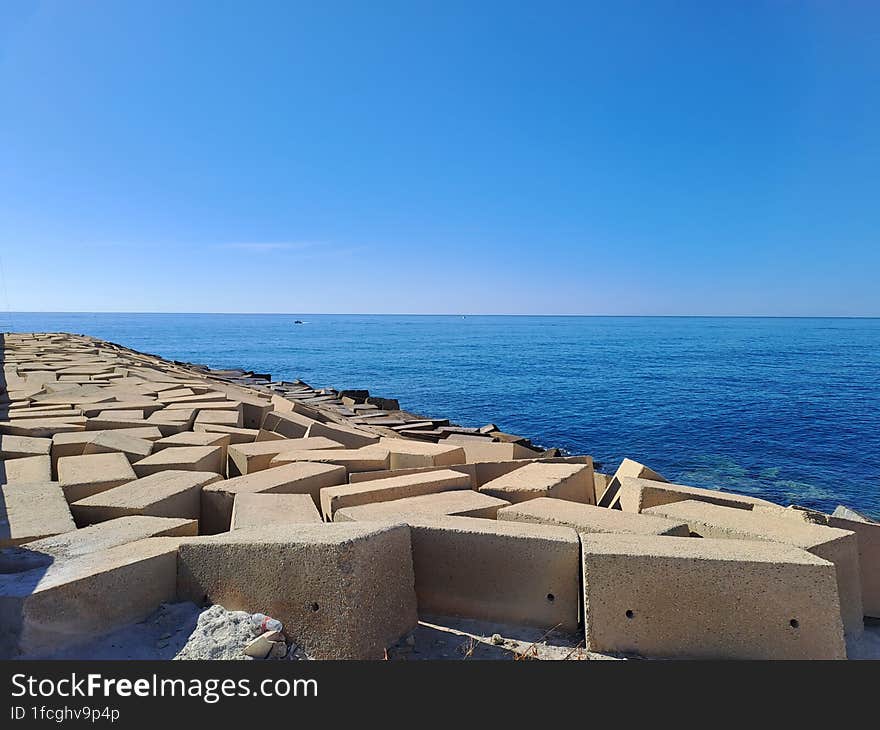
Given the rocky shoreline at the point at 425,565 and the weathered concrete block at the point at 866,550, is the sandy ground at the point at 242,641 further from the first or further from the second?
the weathered concrete block at the point at 866,550

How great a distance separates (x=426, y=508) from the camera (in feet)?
12.5

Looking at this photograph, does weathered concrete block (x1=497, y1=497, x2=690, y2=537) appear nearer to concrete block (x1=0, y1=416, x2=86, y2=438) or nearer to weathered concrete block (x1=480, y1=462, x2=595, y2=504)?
weathered concrete block (x1=480, y1=462, x2=595, y2=504)

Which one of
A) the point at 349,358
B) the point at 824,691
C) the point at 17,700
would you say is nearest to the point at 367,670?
the point at 17,700

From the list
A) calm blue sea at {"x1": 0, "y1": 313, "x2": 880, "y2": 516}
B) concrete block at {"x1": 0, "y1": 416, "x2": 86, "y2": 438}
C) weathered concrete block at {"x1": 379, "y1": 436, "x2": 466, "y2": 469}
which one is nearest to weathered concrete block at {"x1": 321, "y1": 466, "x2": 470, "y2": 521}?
weathered concrete block at {"x1": 379, "y1": 436, "x2": 466, "y2": 469}

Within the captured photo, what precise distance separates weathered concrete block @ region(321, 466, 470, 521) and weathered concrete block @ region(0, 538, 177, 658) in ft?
4.56

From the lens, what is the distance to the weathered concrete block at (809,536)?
11.5 feet

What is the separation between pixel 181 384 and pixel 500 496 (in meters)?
8.72

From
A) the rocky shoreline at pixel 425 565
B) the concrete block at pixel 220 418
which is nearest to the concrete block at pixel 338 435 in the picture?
the concrete block at pixel 220 418

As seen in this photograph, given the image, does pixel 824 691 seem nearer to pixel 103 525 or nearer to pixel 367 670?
pixel 367 670

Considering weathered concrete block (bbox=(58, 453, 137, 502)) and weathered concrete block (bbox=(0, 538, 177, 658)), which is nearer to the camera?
weathered concrete block (bbox=(0, 538, 177, 658))

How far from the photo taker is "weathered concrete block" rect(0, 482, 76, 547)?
3.27 metres

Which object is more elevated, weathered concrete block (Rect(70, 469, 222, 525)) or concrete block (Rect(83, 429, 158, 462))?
concrete block (Rect(83, 429, 158, 462))

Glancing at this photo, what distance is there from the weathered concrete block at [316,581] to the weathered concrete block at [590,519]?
1177 millimetres

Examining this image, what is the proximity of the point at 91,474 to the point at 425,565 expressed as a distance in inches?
120
